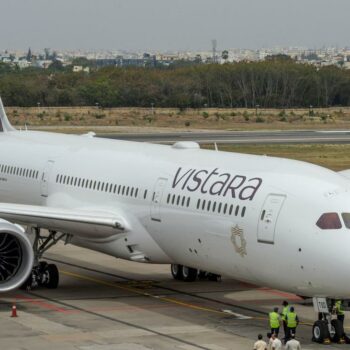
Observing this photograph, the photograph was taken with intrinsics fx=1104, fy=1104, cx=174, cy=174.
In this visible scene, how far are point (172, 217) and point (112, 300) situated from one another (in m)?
3.55

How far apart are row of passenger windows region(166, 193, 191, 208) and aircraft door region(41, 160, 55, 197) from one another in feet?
27.2

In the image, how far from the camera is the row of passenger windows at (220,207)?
29434 mm

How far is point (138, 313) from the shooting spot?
31562 mm

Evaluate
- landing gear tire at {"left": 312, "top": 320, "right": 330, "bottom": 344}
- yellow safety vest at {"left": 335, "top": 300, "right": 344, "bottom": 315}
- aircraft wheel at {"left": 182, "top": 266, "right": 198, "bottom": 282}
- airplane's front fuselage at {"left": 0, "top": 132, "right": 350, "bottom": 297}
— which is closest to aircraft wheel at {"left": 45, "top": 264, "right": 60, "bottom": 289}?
airplane's front fuselage at {"left": 0, "top": 132, "right": 350, "bottom": 297}

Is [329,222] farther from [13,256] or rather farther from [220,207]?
[13,256]

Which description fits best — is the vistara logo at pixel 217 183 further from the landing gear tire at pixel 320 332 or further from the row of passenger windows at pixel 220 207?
the landing gear tire at pixel 320 332

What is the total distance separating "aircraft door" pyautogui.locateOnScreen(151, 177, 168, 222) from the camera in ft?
108

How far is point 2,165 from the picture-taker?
4356 cm

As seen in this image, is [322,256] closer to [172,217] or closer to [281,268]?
[281,268]

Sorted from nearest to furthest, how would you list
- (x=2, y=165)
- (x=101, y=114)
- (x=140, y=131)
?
(x=2, y=165) < (x=140, y=131) < (x=101, y=114)

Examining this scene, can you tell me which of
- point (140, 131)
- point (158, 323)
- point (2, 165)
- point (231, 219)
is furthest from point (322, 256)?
point (140, 131)

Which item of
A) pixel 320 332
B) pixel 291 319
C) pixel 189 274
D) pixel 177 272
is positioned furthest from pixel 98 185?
pixel 320 332

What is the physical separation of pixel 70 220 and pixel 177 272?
17.5ft

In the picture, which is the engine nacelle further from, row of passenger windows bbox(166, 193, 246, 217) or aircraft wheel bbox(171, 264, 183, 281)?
aircraft wheel bbox(171, 264, 183, 281)
